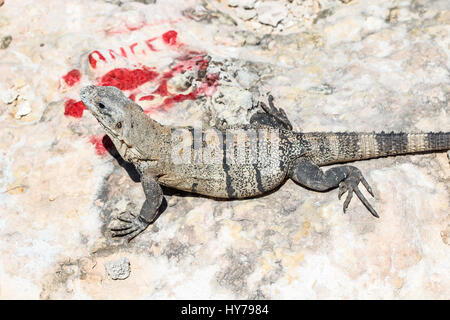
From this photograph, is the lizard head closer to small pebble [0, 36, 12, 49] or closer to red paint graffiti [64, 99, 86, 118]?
red paint graffiti [64, 99, 86, 118]

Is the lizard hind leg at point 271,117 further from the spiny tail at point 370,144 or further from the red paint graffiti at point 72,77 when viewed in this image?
the red paint graffiti at point 72,77

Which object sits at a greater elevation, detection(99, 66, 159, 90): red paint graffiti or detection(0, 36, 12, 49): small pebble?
detection(0, 36, 12, 49): small pebble

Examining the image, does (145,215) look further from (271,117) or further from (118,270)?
(271,117)

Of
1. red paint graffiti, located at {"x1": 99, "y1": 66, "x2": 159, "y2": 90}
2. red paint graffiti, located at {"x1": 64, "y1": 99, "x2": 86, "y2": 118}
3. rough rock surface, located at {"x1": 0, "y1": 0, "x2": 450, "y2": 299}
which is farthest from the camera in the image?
red paint graffiti, located at {"x1": 99, "y1": 66, "x2": 159, "y2": 90}

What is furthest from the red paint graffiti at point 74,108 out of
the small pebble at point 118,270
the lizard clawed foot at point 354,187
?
the lizard clawed foot at point 354,187

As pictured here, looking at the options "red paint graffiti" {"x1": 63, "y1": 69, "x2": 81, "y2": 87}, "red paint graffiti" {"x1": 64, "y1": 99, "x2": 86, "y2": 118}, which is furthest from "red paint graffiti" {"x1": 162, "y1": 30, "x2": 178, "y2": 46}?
"red paint graffiti" {"x1": 64, "y1": 99, "x2": 86, "y2": 118}

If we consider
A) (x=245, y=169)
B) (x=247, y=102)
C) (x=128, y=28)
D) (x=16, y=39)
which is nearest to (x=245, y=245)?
(x=245, y=169)

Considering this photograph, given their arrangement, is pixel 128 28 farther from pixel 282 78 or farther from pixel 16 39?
pixel 282 78
